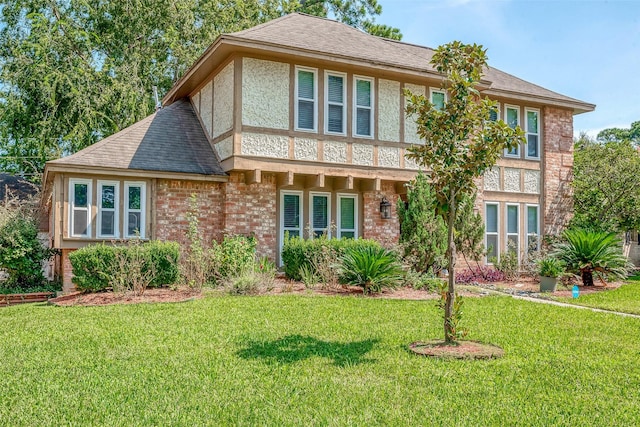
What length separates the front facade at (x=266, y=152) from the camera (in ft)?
44.5

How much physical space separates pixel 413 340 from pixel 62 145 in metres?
19.5

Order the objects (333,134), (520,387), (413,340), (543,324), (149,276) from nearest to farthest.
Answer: (520,387) → (413,340) → (543,324) → (149,276) → (333,134)

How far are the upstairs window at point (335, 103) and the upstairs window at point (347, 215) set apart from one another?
2.19 metres

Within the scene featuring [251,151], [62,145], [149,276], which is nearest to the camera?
[149,276]

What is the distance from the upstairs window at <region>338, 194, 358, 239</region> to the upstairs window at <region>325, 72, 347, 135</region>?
2.19 meters

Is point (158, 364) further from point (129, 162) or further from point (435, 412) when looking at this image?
point (129, 162)

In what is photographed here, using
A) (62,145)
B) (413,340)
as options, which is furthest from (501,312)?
(62,145)

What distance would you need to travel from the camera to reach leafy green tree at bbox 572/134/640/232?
18797 mm

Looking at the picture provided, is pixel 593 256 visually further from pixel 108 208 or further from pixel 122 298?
pixel 108 208

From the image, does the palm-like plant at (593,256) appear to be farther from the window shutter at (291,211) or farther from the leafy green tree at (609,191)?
the window shutter at (291,211)

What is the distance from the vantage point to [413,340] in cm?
730

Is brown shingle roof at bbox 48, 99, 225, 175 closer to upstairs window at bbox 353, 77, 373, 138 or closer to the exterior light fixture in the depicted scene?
upstairs window at bbox 353, 77, 373, 138

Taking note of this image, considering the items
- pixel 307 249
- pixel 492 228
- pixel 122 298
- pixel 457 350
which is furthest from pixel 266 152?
pixel 492 228

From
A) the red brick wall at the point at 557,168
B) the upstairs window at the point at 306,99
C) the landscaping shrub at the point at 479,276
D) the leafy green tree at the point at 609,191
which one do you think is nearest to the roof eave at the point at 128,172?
the upstairs window at the point at 306,99
